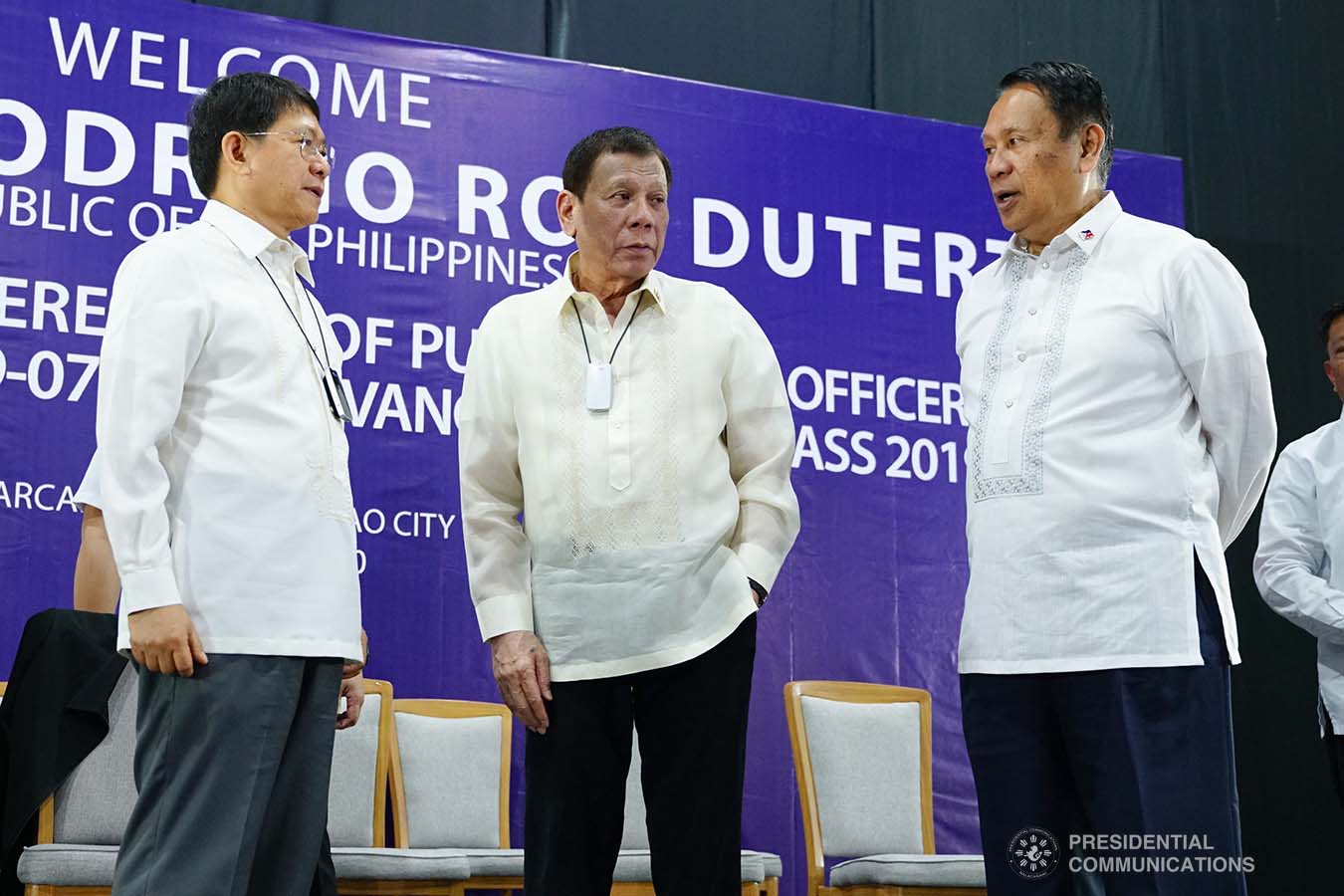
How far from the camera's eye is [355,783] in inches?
157

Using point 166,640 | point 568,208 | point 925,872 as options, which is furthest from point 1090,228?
point 925,872

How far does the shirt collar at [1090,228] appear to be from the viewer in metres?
2.43

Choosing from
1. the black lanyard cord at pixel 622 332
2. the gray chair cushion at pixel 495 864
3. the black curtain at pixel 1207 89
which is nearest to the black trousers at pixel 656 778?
the black lanyard cord at pixel 622 332

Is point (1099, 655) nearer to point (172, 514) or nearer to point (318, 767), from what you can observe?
point (318, 767)

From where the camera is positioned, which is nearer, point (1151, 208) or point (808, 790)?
point (808, 790)

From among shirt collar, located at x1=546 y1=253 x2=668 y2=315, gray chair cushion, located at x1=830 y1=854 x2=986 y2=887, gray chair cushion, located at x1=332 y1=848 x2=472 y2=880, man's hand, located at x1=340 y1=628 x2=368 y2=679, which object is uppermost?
shirt collar, located at x1=546 y1=253 x2=668 y2=315

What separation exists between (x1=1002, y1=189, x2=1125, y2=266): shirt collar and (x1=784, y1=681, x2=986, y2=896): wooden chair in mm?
2122

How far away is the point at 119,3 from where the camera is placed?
4.12 metres

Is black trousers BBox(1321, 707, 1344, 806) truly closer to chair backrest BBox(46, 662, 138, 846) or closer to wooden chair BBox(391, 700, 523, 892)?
wooden chair BBox(391, 700, 523, 892)

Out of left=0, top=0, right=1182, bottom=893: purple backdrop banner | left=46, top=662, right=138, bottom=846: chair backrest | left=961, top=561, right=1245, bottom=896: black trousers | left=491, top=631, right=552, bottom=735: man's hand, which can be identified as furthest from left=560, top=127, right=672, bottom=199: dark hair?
left=0, top=0, right=1182, bottom=893: purple backdrop banner

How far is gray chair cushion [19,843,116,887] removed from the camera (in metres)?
3.25

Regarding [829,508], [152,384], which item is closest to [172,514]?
[152,384]

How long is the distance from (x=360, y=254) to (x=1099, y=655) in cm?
275

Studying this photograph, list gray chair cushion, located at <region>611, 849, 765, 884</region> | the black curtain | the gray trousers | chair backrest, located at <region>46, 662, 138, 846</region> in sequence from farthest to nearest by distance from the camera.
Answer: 1. the black curtain
2. gray chair cushion, located at <region>611, 849, 765, 884</region>
3. chair backrest, located at <region>46, 662, 138, 846</region>
4. the gray trousers
